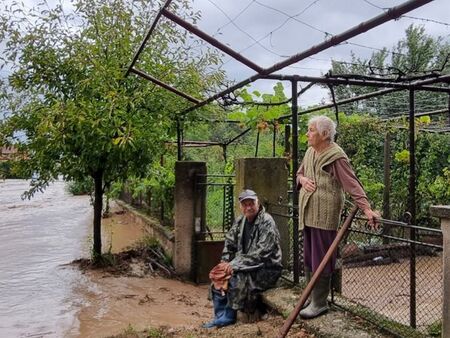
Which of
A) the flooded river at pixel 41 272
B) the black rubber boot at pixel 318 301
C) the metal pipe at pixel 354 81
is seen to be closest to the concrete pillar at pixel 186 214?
the flooded river at pixel 41 272

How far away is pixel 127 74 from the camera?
7133 mm

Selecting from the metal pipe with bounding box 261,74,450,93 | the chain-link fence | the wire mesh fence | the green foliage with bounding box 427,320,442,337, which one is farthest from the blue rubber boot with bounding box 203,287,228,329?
the metal pipe with bounding box 261,74,450,93

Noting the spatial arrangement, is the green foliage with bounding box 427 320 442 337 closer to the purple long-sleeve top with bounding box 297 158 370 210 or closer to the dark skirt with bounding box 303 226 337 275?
the dark skirt with bounding box 303 226 337 275

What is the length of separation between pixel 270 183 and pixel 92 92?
3410 millimetres

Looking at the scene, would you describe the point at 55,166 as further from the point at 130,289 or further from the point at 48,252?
the point at 48,252

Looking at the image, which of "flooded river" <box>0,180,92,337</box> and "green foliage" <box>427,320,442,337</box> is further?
A: "flooded river" <box>0,180,92,337</box>

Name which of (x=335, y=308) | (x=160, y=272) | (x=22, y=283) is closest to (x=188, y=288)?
(x=160, y=272)

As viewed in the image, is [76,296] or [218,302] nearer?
[218,302]

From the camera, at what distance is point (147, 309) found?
6332mm

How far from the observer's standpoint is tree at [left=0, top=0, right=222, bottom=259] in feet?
22.8

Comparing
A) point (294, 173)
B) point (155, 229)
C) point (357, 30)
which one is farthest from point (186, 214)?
point (357, 30)

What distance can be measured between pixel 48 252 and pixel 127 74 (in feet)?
16.7

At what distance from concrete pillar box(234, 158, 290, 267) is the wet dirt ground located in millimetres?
1259

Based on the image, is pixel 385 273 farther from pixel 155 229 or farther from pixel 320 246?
pixel 320 246
